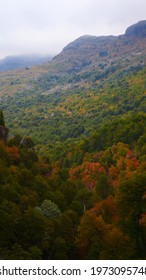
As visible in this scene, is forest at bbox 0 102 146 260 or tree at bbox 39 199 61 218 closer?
forest at bbox 0 102 146 260

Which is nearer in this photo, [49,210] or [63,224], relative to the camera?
[63,224]

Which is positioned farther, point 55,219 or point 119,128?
point 119,128

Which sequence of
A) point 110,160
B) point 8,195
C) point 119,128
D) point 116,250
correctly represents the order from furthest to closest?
point 119,128 < point 110,160 < point 8,195 < point 116,250

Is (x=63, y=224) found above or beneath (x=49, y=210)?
above

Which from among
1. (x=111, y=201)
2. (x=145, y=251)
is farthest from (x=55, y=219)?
(x=111, y=201)

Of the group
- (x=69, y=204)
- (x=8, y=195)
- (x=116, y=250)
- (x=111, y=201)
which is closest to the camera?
(x=116, y=250)

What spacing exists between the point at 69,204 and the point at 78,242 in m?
19.4

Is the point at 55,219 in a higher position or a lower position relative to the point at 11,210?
lower

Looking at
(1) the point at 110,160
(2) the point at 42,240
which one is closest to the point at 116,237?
(2) the point at 42,240

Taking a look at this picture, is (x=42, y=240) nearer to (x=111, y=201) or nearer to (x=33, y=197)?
(x=33, y=197)

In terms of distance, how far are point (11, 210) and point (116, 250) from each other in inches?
584

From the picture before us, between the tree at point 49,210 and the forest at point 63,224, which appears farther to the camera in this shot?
the tree at point 49,210

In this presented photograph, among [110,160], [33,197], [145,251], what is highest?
[33,197]
